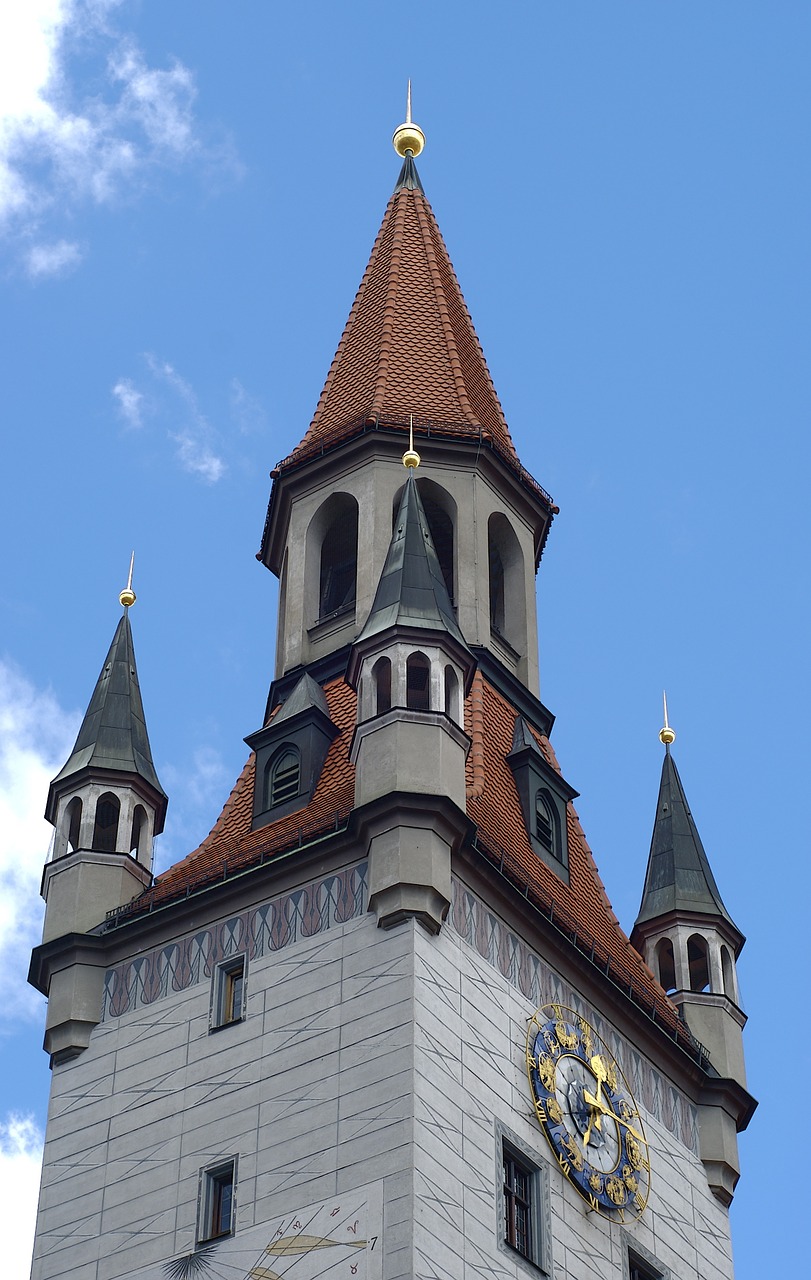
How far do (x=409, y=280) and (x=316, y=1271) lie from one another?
69.4ft

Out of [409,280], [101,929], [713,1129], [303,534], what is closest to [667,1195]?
[713,1129]

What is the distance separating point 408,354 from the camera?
49.4 metres

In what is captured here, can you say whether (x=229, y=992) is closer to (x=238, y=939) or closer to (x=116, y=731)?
(x=238, y=939)

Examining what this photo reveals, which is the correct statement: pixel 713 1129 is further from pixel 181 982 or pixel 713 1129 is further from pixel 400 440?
pixel 400 440

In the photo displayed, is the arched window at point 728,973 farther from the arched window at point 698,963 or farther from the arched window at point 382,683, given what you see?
the arched window at point 382,683

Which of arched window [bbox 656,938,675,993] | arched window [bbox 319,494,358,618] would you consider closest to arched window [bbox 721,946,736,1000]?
arched window [bbox 656,938,675,993]

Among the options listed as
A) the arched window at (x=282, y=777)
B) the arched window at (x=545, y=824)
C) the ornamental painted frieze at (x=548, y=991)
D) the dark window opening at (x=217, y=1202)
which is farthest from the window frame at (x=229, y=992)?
the arched window at (x=545, y=824)

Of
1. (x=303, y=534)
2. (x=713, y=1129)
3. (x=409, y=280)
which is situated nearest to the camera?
(x=713, y=1129)

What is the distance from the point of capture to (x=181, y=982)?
129 ft

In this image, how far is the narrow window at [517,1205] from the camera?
119ft

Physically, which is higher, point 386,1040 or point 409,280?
point 409,280

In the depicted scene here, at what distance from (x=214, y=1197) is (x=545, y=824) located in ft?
28.0

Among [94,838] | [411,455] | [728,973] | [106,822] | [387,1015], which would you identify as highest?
[411,455]

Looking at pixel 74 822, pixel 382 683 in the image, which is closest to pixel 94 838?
pixel 74 822
